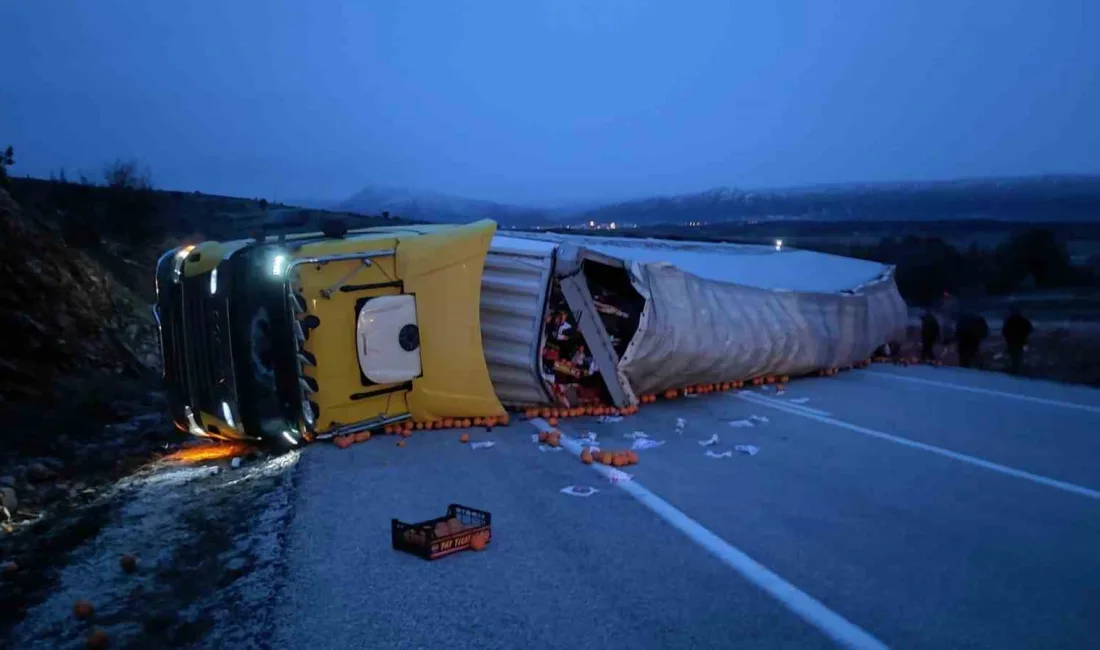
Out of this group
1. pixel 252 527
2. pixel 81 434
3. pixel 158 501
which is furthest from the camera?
pixel 81 434

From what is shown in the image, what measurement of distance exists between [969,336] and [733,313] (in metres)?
6.16

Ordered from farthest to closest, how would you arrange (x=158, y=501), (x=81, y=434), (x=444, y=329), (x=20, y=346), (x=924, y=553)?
(x=20, y=346) → (x=81, y=434) → (x=444, y=329) → (x=158, y=501) → (x=924, y=553)

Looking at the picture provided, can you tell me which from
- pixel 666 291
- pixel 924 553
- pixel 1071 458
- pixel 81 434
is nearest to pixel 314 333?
pixel 81 434

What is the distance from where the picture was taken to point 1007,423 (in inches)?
340

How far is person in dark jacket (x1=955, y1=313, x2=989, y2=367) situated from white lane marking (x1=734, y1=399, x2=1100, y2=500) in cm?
658

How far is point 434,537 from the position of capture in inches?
196

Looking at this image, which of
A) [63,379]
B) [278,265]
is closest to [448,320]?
[278,265]

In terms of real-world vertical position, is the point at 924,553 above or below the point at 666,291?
below

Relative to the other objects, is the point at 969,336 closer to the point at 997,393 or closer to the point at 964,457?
the point at 997,393

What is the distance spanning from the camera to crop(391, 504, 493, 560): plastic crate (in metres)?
4.96

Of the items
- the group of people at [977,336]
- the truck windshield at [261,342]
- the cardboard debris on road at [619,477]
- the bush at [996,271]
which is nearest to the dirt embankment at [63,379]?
the truck windshield at [261,342]

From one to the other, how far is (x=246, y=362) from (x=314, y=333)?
65 cm

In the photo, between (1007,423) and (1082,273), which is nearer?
(1007,423)

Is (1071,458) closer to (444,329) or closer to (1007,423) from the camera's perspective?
(1007,423)
